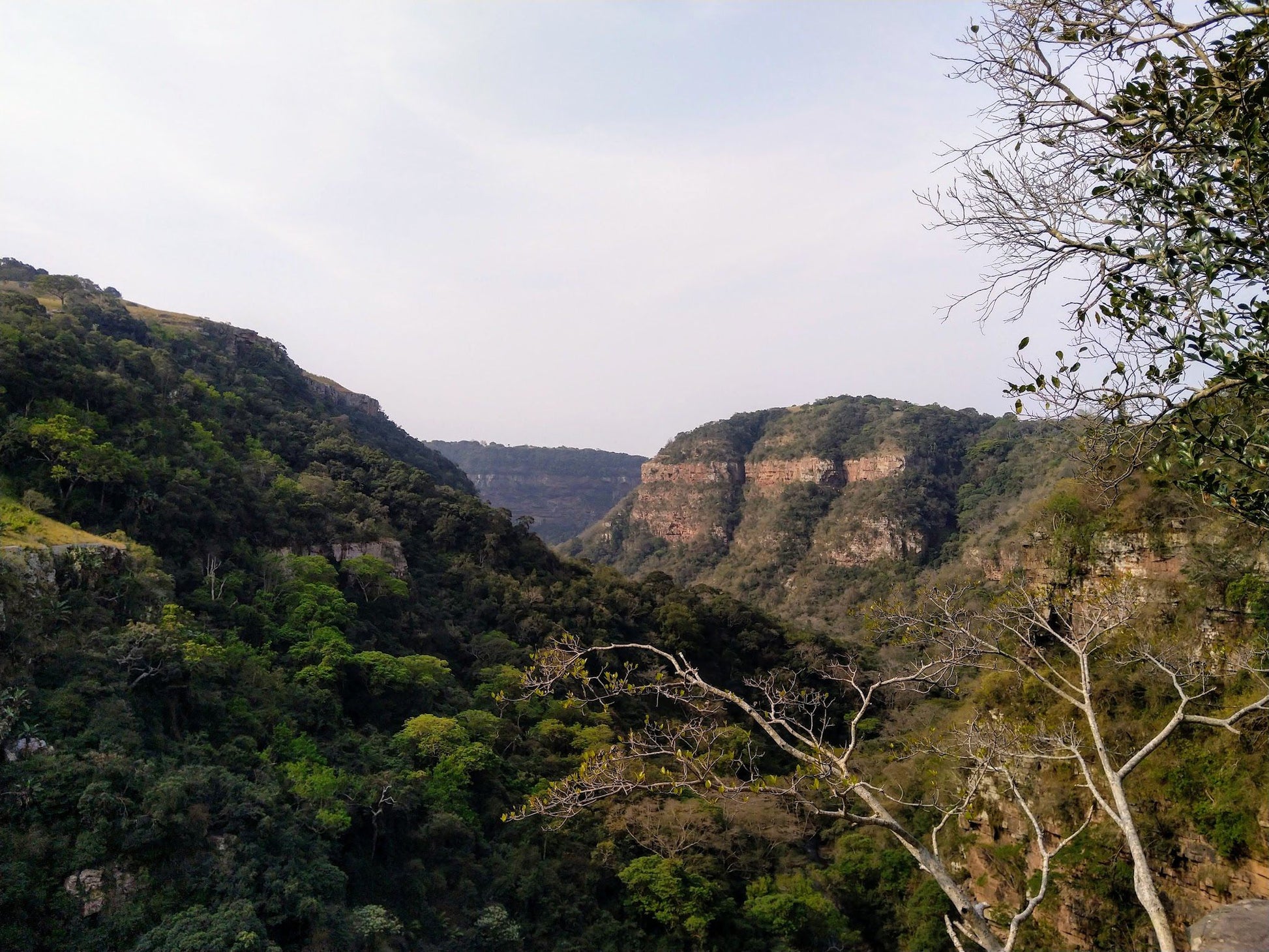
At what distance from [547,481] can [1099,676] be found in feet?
385

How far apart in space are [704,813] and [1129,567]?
9.62 m

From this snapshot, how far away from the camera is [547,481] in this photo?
128 metres

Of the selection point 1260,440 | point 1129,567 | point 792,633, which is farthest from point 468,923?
point 792,633

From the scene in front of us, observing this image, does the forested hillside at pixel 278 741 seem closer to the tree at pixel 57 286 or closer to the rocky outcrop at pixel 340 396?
the tree at pixel 57 286

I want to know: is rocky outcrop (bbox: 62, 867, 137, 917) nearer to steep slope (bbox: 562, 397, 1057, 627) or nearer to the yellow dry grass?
the yellow dry grass

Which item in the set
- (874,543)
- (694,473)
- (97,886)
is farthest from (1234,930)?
(694,473)

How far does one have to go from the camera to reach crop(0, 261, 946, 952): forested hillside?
1067 centimetres

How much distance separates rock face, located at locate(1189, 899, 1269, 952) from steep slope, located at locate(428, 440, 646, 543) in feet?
364

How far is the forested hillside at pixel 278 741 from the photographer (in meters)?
10.7

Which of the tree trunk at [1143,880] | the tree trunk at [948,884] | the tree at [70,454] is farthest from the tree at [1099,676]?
the tree at [70,454]

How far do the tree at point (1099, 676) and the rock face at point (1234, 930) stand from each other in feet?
0.99

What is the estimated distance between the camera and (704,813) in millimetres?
16500

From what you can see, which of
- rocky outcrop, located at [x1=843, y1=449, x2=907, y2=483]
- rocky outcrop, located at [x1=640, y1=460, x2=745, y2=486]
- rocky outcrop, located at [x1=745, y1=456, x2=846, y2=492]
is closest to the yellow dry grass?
rocky outcrop, located at [x1=843, y1=449, x2=907, y2=483]

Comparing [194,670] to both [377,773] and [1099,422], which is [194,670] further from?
[1099,422]
